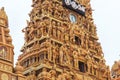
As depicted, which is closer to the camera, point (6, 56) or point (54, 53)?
point (6, 56)

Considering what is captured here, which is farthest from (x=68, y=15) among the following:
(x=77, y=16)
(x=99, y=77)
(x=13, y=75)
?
(x=13, y=75)

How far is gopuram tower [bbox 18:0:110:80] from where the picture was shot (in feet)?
108

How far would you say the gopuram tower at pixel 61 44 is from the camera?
33.0 m

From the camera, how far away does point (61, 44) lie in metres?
34.6

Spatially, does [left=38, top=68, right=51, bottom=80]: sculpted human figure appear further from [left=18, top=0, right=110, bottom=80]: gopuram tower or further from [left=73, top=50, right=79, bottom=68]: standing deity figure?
[left=73, top=50, right=79, bottom=68]: standing deity figure

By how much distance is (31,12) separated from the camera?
36875 mm

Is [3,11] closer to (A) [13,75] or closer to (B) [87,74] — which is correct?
(A) [13,75]

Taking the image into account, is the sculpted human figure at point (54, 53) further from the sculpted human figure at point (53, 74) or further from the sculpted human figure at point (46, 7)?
the sculpted human figure at point (46, 7)

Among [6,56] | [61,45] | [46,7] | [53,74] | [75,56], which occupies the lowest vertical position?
[6,56]

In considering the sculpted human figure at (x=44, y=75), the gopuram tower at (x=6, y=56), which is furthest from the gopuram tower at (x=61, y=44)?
the gopuram tower at (x=6, y=56)

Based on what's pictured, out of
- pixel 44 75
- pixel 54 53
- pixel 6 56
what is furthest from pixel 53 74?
pixel 6 56

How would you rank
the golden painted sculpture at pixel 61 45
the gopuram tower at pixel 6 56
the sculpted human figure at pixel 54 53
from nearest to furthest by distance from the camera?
the gopuram tower at pixel 6 56 < the golden painted sculpture at pixel 61 45 < the sculpted human figure at pixel 54 53

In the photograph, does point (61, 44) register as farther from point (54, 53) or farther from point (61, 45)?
point (54, 53)

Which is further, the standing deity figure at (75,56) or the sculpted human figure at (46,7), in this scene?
the sculpted human figure at (46,7)
